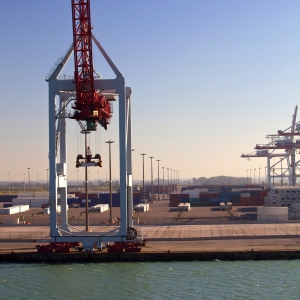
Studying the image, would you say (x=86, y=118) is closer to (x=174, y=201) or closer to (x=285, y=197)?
(x=285, y=197)

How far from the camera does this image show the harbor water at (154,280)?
20266 mm

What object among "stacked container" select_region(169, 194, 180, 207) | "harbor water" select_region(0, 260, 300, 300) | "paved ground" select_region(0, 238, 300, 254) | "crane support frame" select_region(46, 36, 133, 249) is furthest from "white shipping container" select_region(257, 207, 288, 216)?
"stacked container" select_region(169, 194, 180, 207)

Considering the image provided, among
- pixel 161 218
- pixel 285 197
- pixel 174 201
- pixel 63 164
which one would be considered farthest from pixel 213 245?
pixel 174 201

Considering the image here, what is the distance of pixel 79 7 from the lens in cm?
2694

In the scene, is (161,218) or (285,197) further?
(285,197)

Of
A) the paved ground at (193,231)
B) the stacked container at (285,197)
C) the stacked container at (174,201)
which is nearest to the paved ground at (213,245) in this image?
the paved ground at (193,231)

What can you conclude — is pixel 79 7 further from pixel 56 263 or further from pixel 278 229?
pixel 278 229

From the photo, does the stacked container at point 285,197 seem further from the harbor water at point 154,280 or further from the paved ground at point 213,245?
the harbor water at point 154,280

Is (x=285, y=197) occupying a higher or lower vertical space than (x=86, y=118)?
lower

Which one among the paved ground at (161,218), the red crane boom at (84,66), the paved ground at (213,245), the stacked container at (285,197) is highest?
the red crane boom at (84,66)

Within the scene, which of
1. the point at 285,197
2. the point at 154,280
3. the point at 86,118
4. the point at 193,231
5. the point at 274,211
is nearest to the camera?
the point at 154,280

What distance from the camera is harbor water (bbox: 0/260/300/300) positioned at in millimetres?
20266

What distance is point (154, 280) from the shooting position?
22438 mm

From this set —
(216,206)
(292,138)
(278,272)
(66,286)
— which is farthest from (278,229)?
(292,138)
